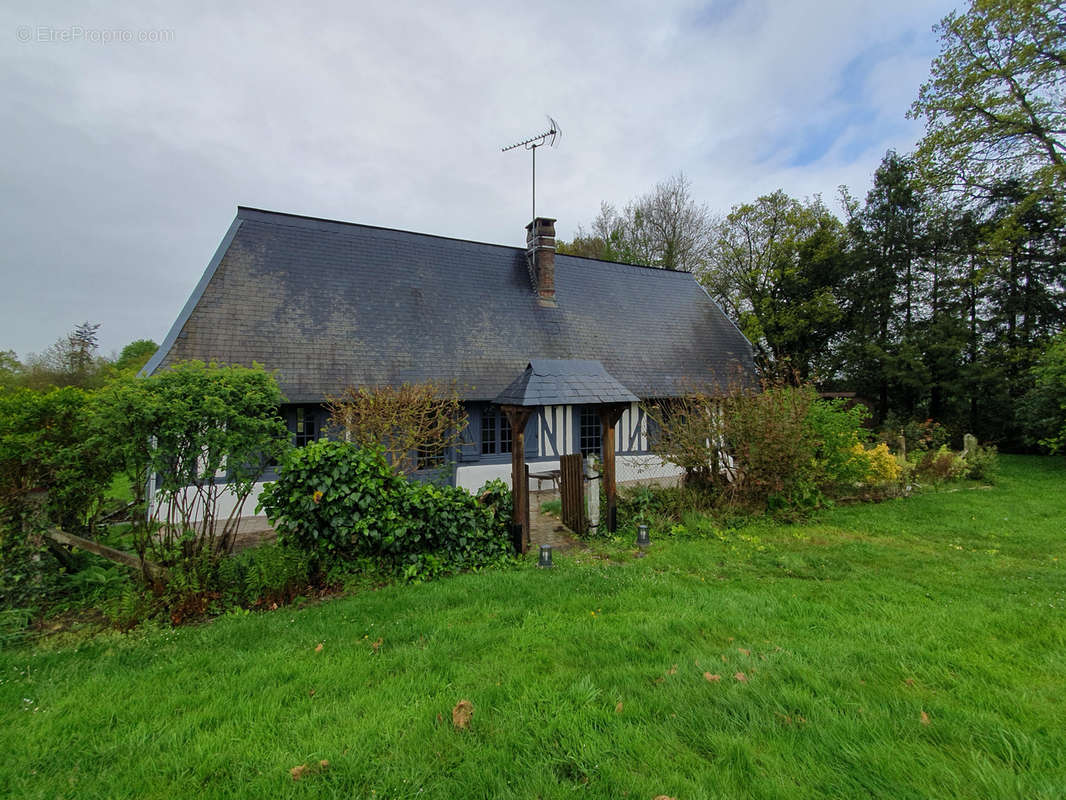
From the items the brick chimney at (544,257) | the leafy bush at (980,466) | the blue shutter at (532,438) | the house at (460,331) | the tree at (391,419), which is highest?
the brick chimney at (544,257)

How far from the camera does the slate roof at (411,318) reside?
8.55 metres

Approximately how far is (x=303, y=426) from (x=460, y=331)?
13.1ft

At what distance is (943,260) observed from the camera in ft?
52.9

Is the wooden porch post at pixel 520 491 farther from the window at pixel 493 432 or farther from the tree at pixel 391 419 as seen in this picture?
the window at pixel 493 432

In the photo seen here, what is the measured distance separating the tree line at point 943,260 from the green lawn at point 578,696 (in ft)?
27.3

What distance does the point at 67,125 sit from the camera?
6988 mm

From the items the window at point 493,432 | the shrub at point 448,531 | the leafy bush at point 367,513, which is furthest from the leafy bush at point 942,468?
the leafy bush at point 367,513

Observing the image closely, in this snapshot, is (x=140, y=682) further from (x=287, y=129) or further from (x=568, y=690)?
(x=287, y=129)

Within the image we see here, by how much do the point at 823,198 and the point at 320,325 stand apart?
20241mm

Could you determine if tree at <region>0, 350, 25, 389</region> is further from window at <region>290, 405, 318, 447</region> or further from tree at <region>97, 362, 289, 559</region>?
tree at <region>97, 362, 289, 559</region>

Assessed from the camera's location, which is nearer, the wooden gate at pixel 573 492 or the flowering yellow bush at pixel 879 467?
the wooden gate at pixel 573 492

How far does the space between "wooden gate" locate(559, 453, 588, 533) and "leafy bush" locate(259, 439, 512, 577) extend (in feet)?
5.24

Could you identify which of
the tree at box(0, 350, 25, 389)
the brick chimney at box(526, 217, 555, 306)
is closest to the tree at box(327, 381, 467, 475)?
the brick chimney at box(526, 217, 555, 306)

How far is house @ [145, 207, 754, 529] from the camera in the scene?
828 centimetres
